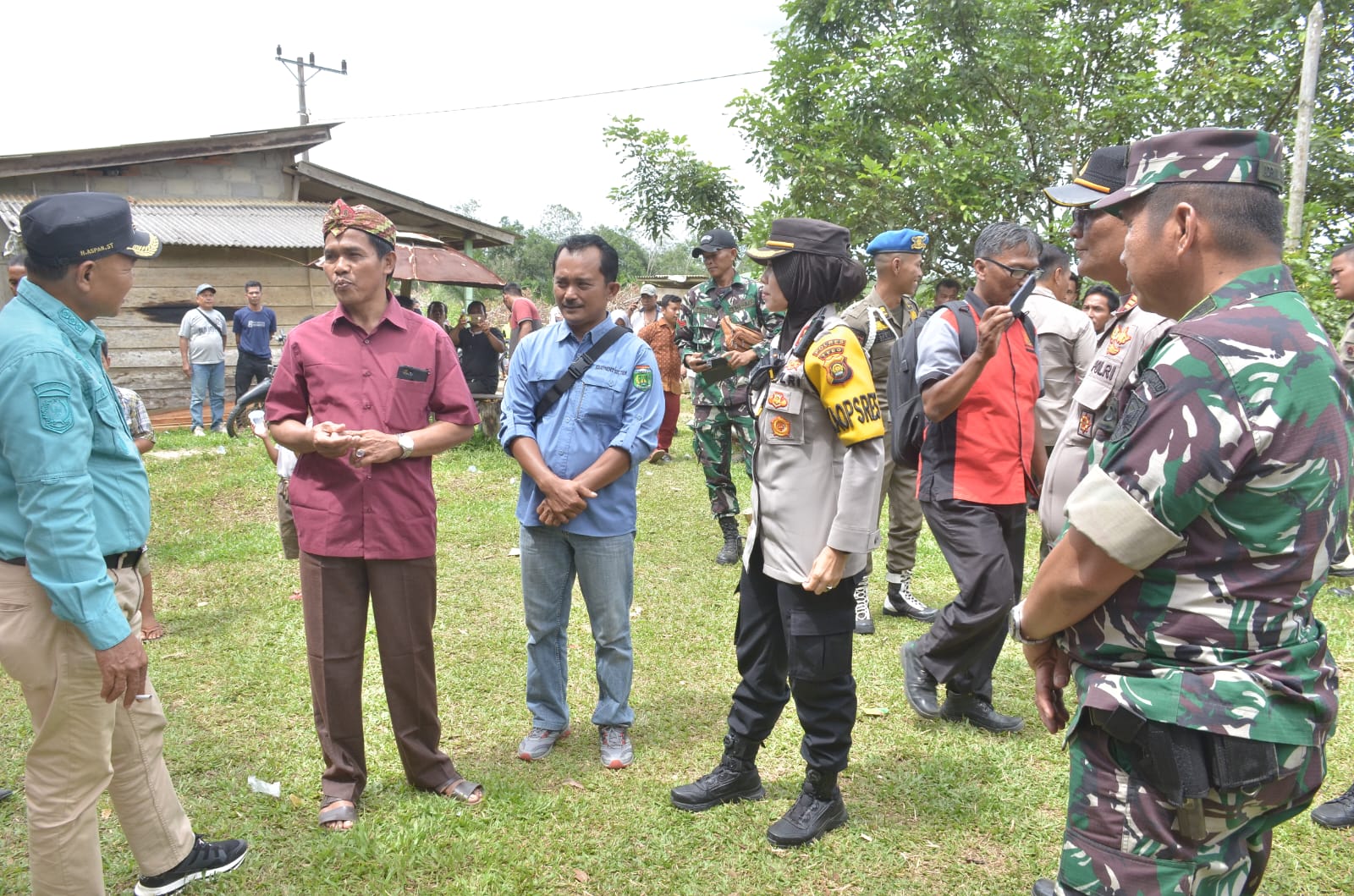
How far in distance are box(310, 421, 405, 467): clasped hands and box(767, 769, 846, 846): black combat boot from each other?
1.98m

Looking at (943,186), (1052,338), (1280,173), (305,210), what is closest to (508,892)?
(1280,173)

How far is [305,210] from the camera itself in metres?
15.3

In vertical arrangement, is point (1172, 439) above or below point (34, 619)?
above

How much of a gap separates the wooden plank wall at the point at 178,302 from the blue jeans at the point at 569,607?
11890 mm

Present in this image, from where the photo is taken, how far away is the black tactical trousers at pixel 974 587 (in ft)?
13.2

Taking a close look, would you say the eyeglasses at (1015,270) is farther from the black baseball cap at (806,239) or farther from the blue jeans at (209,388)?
the blue jeans at (209,388)

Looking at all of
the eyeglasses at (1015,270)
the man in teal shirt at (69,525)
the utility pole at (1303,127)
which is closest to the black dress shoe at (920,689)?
the eyeglasses at (1015,270)

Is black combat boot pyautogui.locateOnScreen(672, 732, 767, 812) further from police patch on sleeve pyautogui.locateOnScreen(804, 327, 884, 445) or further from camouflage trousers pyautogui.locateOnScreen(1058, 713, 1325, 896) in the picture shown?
camouflage trousers pyautogui.locateOnScreen(1058, 713, 1325, 896)

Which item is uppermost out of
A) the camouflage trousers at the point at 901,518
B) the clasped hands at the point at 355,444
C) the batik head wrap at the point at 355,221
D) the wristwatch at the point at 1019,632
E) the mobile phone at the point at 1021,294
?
the batik head wrap at the point at 355,221

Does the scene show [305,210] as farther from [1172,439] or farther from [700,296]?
[1172,439]

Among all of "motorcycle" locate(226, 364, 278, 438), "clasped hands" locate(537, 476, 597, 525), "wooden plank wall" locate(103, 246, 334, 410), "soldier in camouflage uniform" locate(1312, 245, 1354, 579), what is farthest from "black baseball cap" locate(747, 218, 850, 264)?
"wooden plank wall" locate(103, 246, 334, 410)

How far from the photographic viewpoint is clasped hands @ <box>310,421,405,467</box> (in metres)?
3.26

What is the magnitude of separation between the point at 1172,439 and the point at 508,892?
259 centimetres

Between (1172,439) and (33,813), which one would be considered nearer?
(1172,439)
